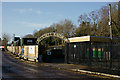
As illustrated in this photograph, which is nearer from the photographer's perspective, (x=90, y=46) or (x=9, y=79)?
(x=9, y=79)

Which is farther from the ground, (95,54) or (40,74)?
(95,54)

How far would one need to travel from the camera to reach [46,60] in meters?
24.9

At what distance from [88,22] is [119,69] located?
39.0 m

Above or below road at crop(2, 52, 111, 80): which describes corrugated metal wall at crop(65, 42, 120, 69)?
above

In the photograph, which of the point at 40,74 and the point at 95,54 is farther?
the point at 95,54

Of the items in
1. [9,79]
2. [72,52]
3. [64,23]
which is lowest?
[9,79]

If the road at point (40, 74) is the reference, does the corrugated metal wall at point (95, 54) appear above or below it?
above

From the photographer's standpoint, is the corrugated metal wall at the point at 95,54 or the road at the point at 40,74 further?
the corrugated metal wall at the point at 95,54

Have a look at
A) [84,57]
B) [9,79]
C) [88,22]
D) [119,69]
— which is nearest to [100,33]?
[88,22]

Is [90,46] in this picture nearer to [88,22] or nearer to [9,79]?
[9,79]

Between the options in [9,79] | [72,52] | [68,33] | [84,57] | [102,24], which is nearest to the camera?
[9,79]

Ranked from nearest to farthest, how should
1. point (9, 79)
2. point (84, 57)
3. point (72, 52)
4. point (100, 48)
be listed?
point (9, 79), point (100, 48), point (84, 57), point (72, 52)

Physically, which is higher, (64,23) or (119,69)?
(64,23)

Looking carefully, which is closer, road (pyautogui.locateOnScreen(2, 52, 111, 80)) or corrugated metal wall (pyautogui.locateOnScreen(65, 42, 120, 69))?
road (pyautogui.locateOnScreen(2, 52, 111, 80))
